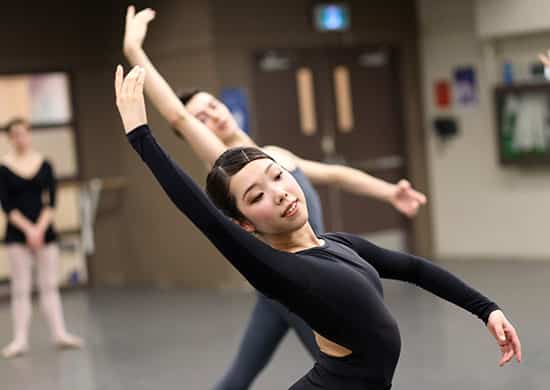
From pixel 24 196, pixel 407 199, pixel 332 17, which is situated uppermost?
pixel 332 17

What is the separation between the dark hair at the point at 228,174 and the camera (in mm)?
2217

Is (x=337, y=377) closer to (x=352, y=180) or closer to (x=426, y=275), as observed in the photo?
(x=426, y=275)

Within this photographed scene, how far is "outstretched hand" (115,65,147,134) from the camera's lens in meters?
2.13

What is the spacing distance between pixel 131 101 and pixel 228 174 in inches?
11.0

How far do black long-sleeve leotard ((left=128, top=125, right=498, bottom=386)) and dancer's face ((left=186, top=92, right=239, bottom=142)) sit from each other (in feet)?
4.34

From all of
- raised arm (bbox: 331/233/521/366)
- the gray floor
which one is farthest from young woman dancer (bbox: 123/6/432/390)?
the gray floor

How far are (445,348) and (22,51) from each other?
4.84 metres

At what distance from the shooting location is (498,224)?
8680 mm

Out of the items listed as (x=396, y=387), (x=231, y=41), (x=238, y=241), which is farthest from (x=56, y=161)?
(x=238, y=241)

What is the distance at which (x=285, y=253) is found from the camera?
2.18m

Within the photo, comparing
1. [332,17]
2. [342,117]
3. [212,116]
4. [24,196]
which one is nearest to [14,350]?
[24,196]

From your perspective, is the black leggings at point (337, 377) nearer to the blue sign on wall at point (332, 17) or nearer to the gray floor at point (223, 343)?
the gray floor at point (223, 343)

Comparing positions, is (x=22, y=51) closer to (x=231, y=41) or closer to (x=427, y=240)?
(x=231, y=41)

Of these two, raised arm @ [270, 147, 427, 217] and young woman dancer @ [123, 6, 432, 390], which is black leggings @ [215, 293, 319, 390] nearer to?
young woman dancer @ [123, 6, 432, 390]
